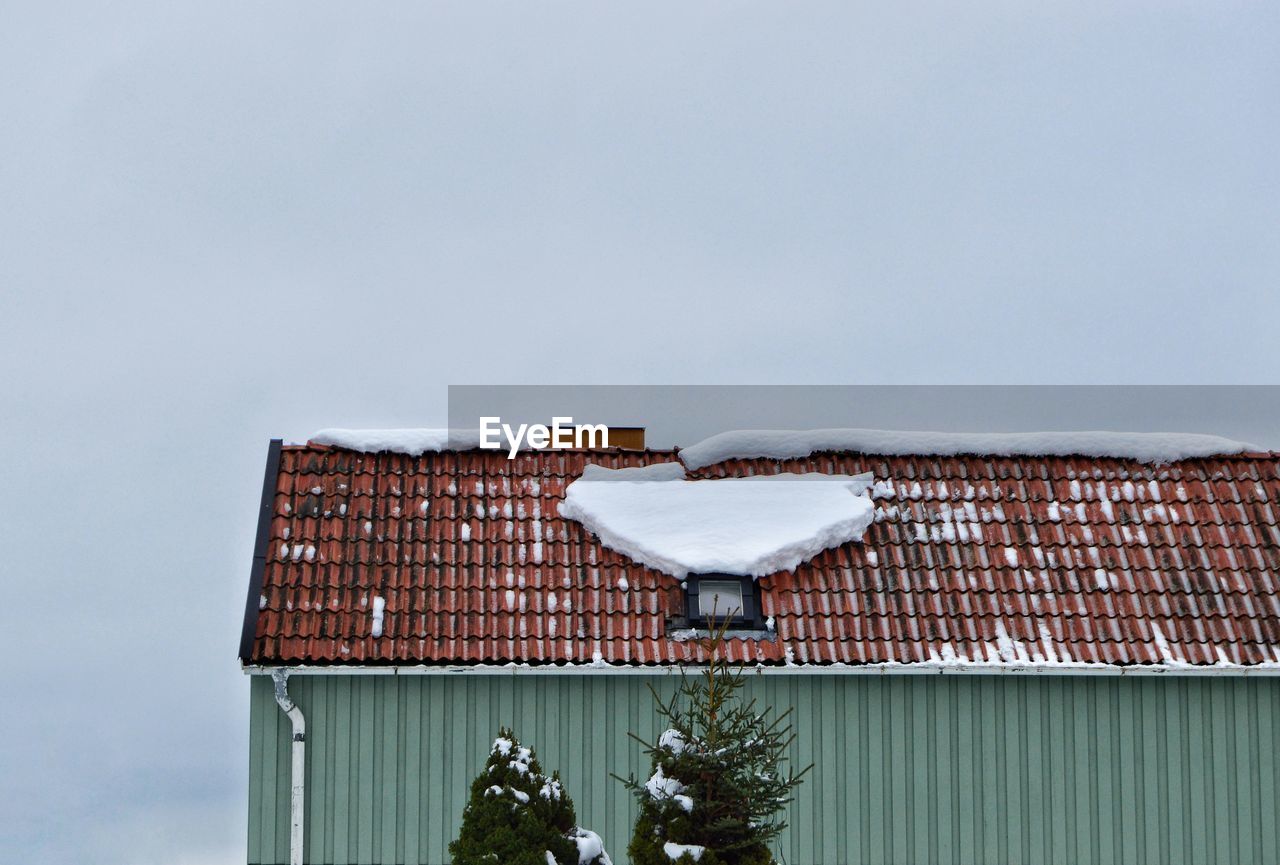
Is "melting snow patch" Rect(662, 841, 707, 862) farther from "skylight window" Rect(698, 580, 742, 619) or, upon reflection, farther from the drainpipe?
the drainpipe

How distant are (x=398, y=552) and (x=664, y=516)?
2912 millimetres

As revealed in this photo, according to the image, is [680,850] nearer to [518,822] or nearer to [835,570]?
[518,822]

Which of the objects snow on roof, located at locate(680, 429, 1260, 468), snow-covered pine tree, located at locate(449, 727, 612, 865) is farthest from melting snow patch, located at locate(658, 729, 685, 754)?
snow on roof, located at locate(680, 429, 1260, 468)

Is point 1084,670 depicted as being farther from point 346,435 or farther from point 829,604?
point 346,435

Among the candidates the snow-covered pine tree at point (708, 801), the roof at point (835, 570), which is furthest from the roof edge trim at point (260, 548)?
the snow-covered pine tree at point (708, 801)

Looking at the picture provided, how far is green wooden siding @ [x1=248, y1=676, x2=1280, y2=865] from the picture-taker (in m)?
13.8

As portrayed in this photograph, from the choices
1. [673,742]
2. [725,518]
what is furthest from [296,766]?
[673,742]

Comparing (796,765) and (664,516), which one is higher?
(664,516)

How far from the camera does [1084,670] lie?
1406 cm

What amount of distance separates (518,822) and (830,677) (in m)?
4.91

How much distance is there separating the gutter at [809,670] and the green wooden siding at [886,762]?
0.59 ft

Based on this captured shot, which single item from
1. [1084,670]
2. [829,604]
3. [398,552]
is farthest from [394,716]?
[1084,670]

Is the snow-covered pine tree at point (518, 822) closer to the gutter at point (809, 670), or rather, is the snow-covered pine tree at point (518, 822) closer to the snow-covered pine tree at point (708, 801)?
the snow-covered pine tree at point (708, 801)

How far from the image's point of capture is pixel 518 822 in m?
10.1
